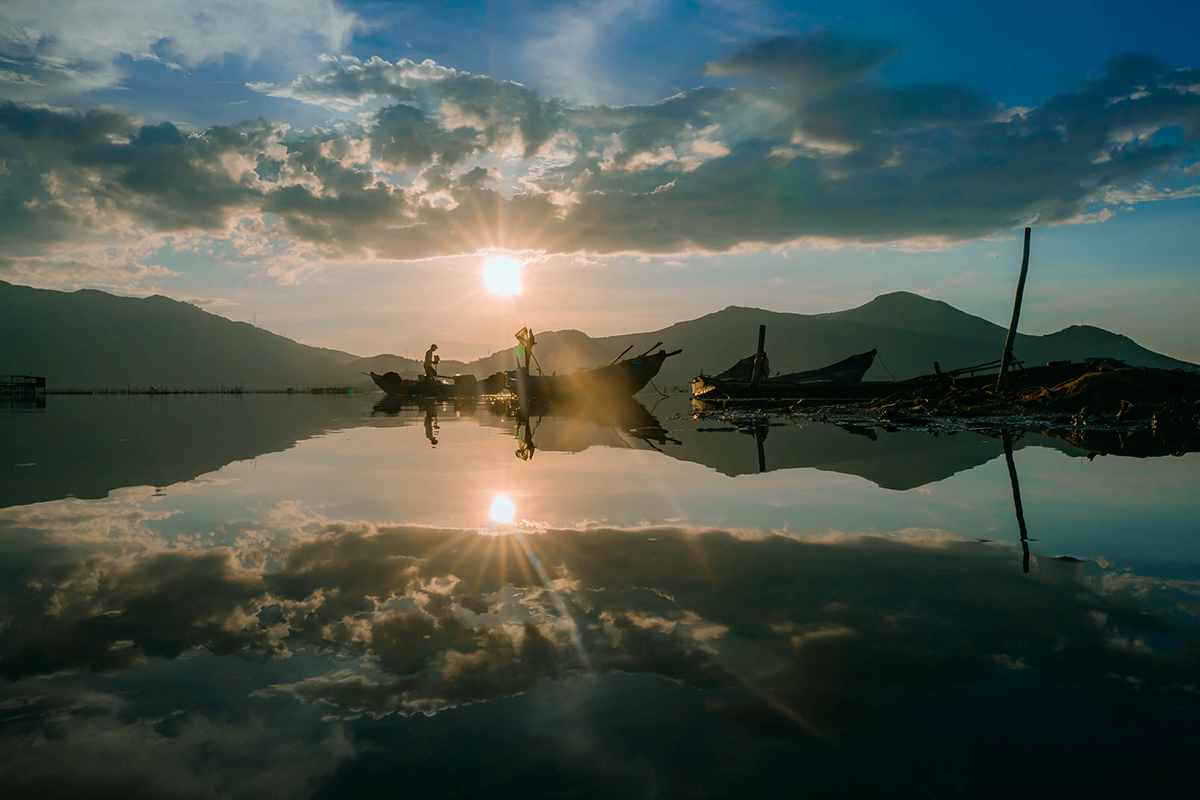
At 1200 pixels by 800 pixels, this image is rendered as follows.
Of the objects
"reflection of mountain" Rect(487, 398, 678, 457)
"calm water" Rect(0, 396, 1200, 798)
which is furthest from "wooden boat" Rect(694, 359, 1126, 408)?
"calm water" Rect(0, 396, 1200, 798)

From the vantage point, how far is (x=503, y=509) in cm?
896

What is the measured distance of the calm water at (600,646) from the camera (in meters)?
2.86

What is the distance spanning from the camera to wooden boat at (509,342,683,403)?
2125 inches

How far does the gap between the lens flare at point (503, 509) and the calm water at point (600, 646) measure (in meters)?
0.08

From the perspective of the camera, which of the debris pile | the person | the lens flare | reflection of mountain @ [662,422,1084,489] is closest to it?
the lens flare

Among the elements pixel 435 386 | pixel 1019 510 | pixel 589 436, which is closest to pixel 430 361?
pixel 435 386

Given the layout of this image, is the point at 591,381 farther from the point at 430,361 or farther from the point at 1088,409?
the point at 1088,409

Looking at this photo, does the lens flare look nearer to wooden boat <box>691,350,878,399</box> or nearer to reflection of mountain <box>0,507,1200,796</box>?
reflection of mountain <box>0,507,1200,796</box>

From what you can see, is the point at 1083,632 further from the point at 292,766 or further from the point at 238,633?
the point at 238,633

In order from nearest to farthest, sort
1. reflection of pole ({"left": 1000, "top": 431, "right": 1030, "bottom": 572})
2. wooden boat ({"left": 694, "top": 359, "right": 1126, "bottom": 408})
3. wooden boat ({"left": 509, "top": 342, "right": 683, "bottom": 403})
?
reflection of pole ({"left": 1000, "top": 431, "right": 1030, "bottom": 572}) < wooden boat ({"left": 694, "top": 359, "right": 1126, "bottom": 408}) < wooden boat ({"left": 509, "top": 342, "right": 683, "bottom": 403})

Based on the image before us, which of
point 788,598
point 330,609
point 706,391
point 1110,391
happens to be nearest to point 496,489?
point 330,609

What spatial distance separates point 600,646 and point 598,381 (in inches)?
2027

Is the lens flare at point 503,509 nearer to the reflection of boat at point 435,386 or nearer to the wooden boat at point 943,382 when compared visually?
the wooden boat at point 943,382

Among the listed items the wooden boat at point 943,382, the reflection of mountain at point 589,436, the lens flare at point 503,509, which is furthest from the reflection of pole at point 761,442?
the wooden boat at point 943,382
